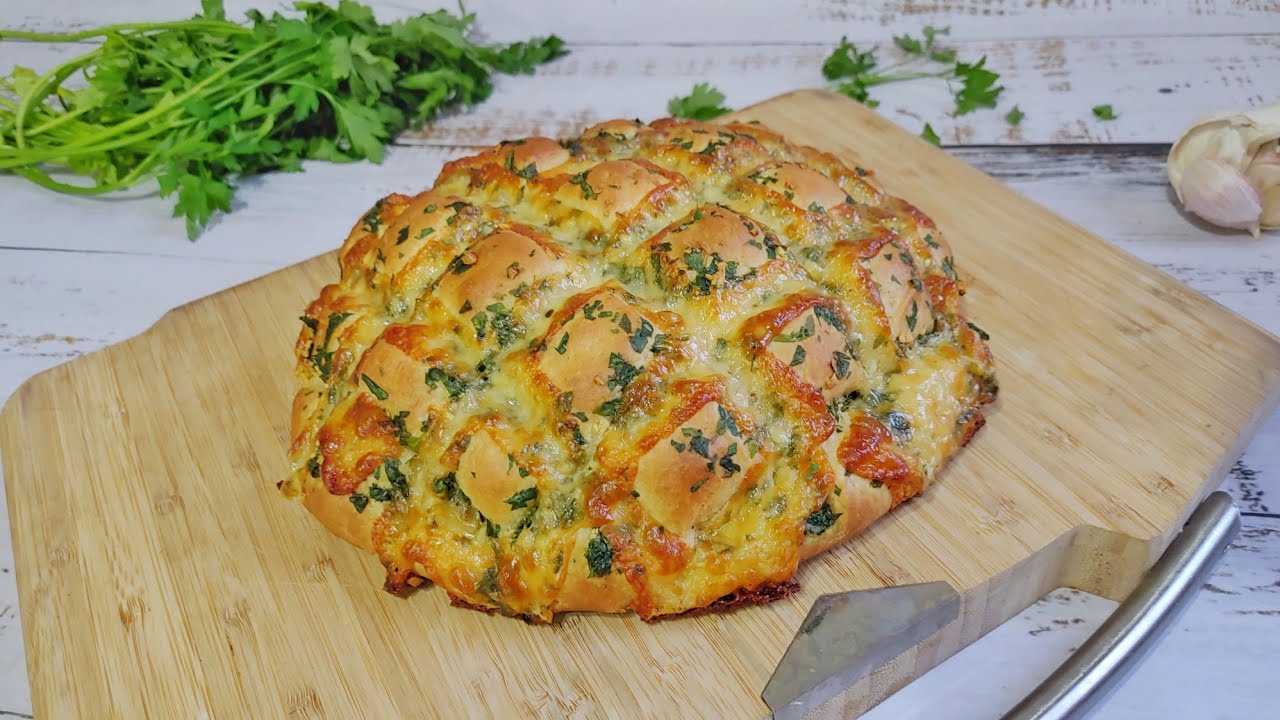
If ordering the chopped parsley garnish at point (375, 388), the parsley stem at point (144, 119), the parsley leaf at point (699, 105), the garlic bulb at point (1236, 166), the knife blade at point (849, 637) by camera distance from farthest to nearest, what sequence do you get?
the parsley leaf at point (699, 105) → the parsley stem at point (144, 119) → the garlic bulb at point (1236, 166) → the chopped parsley garnish at point (375, 388) → the knife blade at point (849, 637)

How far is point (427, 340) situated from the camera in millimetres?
2533

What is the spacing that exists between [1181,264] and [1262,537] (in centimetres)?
124

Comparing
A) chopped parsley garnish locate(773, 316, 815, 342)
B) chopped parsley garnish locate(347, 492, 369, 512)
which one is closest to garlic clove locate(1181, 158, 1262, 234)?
chopped parsley garnish locate(773, 316, 815, 342)

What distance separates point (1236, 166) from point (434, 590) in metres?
3.12

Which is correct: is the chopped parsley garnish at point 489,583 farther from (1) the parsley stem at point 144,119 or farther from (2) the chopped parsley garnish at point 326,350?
(1) the parsley stem at point 144,119

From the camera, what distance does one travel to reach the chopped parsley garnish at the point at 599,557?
2.27 metres

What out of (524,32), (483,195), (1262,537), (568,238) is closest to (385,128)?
(524,32)

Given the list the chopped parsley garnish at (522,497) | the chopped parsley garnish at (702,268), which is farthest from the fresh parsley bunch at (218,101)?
the chopped parsley garnish at (522,497)

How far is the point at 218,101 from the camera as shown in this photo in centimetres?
423

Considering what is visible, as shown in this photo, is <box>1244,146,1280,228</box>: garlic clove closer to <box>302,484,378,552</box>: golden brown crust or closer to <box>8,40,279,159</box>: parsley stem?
<box>302,484,378,552</box>: golden brown crust

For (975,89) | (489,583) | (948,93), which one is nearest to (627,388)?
(489,583)

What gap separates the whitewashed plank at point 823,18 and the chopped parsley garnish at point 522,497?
369 cm

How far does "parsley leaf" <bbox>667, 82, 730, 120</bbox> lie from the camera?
14.0 feet

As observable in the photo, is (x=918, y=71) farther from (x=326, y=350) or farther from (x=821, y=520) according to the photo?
(x=326, y=350)
